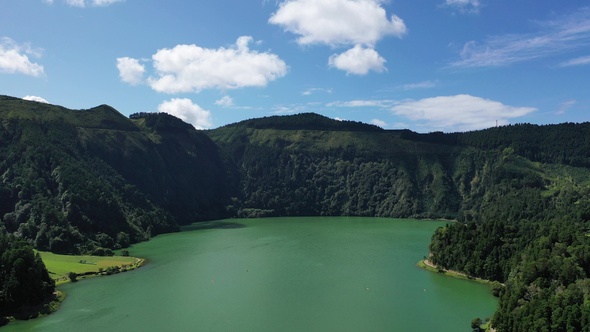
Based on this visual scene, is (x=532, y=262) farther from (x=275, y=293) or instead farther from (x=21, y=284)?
(x=21, y=284)

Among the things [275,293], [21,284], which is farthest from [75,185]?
[275,293]

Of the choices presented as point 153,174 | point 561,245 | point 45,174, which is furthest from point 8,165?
point 561,245

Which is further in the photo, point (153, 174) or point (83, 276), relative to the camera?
point (153, 174)

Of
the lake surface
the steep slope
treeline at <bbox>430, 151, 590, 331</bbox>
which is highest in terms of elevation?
the steep slope

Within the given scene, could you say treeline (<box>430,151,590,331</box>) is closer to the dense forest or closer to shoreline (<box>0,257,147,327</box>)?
the dense forest

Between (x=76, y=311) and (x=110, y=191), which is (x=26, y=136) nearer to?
(x=110, y=191)

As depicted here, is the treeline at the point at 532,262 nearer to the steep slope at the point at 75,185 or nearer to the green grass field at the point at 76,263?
the green grass field at the point at 76,263

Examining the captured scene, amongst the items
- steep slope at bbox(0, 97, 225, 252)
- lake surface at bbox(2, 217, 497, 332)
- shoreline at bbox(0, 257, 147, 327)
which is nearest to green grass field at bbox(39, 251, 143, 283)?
shoreline at bbox(0, 257, 147, 327)

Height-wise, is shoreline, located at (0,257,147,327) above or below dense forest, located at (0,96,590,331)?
below
